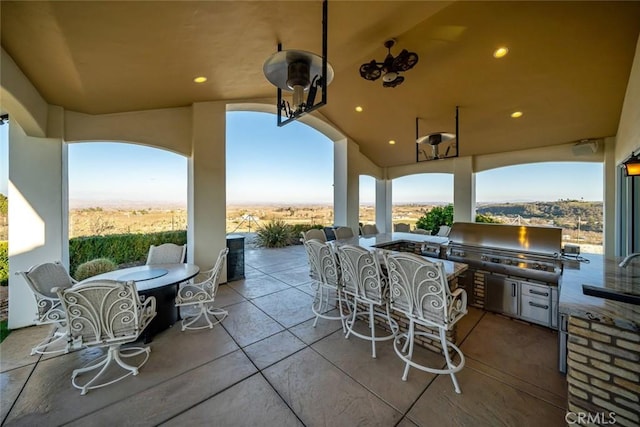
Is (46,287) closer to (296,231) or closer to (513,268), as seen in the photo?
(513,268)

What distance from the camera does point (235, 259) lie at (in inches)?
189

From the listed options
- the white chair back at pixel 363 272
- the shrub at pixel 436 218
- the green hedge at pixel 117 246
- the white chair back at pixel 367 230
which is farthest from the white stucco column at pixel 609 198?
the green hedge at pixel 117 246

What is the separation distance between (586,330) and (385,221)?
302 inches

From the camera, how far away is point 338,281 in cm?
293

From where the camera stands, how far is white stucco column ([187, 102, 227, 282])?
14.2 feet

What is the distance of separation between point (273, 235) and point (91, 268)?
16.7 feet

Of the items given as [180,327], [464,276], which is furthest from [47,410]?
[464,276]

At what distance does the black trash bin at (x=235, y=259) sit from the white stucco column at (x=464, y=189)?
20.5 feet

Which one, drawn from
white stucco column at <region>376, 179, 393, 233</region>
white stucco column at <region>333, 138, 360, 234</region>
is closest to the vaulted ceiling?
white stucco column at <region>333, 138, 360, 234</region>

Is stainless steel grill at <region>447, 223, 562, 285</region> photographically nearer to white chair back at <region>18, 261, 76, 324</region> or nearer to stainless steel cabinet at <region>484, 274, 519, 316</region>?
stainless steel cabinet at <region>484, 274, 519, 316</region>

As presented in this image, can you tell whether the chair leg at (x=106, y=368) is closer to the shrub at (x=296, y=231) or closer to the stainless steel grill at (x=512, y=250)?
the stainless steel grill at (x=512, y=250)

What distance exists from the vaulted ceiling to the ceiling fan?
0.32 m

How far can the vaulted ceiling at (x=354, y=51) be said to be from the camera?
2092 mm

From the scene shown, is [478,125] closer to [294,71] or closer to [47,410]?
[294,71]
